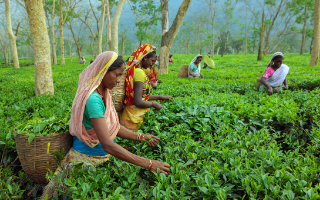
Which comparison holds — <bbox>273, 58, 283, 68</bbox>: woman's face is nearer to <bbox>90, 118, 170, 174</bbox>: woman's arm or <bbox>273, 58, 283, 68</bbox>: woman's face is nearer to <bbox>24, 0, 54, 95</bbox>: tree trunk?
<bbox>90, 118, 170, 174</bbox>: woman's arm

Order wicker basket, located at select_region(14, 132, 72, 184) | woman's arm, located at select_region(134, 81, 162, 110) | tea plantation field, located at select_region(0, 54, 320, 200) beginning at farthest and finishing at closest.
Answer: woman's arm, located at select_region(134, 81, 162, 110), wicker basket, located at select_region(14, 132, 72, 184), tea plantation field, located at select_region(0, 54, 320, 200)

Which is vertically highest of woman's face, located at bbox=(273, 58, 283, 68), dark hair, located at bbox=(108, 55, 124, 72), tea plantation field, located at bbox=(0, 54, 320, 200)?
woman's face, located at bbox=(273, 58, 283, 68)

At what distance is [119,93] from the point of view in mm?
2988

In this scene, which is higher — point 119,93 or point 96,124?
point 119,93

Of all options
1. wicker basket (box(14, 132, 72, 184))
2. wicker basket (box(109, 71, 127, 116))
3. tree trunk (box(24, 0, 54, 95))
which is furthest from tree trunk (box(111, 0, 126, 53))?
wicker basket (box(14, 132, 72, 184))

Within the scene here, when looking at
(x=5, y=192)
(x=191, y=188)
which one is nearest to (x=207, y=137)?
(x=191, y=188)

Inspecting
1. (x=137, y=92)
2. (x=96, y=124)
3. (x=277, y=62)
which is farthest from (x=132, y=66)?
(x=277, y=62)

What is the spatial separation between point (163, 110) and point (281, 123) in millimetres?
1818

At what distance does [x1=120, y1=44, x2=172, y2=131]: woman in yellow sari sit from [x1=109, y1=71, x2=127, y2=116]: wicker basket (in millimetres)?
74

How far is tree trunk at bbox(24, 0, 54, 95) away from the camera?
5.04 meters

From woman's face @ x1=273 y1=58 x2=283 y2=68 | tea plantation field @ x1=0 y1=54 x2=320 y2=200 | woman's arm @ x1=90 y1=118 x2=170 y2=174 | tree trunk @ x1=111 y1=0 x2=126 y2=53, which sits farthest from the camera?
tree trunk @ x1=111 y1=0 x2=126 y2=53

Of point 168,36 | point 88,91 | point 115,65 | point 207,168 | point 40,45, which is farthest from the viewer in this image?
point 168,36

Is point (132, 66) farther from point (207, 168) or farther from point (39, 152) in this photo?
point (207, 168)

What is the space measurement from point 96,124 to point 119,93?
136 cm
